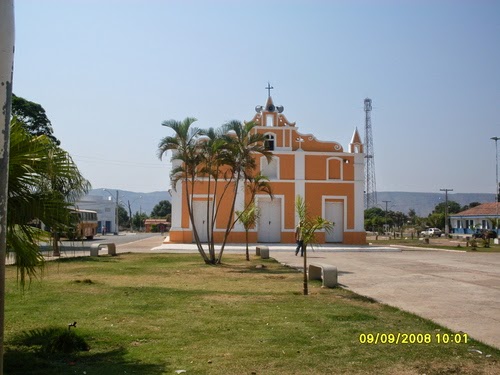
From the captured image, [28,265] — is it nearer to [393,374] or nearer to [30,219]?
[30,219]

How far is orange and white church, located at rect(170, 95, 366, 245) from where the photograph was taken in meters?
40.2

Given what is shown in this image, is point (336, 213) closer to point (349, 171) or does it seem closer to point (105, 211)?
point (349, 171)

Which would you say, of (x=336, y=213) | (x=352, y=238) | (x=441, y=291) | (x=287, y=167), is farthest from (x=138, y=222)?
(x=441, y=291)

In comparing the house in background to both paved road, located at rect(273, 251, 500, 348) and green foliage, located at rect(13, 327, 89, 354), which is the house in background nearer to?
paved road, located at rect(273, 251, 500, 348)

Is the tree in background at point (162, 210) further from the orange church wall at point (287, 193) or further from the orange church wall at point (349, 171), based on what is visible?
the orange church wall at point (349, 171)

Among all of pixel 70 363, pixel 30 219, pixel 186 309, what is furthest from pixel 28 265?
pixel 186 309

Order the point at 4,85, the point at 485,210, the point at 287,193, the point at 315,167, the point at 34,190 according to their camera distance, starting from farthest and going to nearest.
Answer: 1. the point at 485,210
2. the point at 315,167
3. the point at 287,193
4. the point at 34,190
5. the point at 4,85

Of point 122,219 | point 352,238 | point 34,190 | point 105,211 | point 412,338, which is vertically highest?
point 105,211

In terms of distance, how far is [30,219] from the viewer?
22.9 ft

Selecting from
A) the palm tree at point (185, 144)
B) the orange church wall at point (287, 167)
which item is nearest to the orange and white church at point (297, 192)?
the orange church wall at point (287, 167)

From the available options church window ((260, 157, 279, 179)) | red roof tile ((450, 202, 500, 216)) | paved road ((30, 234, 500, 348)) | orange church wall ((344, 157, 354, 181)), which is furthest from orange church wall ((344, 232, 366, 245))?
red roof tile ((450, 202, 500, 216))

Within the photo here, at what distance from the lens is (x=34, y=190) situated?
685 centimetres

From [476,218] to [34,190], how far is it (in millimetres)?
81213

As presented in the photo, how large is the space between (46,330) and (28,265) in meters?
1.75
